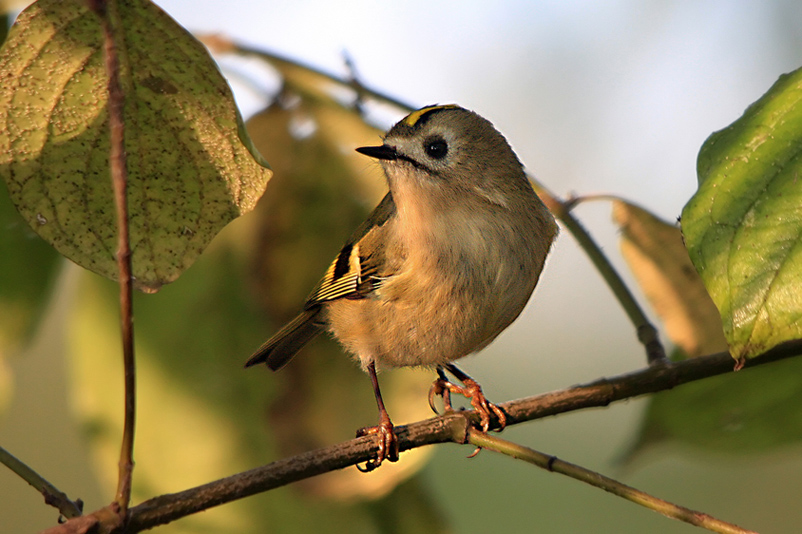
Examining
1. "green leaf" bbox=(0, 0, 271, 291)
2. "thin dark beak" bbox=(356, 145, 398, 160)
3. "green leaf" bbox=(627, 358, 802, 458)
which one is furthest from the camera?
"thin dark beak" bbox=(356, 145, 398, 160)

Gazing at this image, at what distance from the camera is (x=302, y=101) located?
146 cm

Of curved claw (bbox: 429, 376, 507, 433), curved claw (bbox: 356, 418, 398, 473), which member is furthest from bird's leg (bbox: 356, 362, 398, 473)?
curved claw (bbox: 429, 376, 507, 433)

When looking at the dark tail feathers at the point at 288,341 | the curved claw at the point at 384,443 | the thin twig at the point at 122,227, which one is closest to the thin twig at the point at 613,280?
the curved claw at the point at 384,443

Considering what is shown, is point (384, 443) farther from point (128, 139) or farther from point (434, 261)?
point (128, 139)

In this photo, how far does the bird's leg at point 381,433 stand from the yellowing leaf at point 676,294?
19.6 inches

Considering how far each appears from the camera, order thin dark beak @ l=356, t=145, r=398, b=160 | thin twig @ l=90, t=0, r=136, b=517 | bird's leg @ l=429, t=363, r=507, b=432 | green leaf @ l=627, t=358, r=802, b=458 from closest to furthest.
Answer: thin twig @ l=90, t=0, r=136, b=517 → green leaf @ l=627, t=358, r=802, b=458 → thin dark beak @ l=356, t=145, r=398, b=160 → bird's leg @ l=429, t=363, r=507, b=432

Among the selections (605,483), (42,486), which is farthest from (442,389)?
(42,486)

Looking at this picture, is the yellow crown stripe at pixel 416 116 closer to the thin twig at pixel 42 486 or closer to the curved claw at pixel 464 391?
the curved claw at pixel 464 391

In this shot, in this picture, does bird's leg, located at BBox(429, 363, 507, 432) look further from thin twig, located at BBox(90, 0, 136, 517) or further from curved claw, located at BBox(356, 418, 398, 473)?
thin twig, located at BBox(90, 0, 136, 517)

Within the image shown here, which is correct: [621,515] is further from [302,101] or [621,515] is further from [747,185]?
[747,185]

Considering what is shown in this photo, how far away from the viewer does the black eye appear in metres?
1.61

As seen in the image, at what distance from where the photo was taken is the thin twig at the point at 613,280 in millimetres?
1231

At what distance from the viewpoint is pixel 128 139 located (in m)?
0.89

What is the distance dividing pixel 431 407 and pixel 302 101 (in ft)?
2.07
